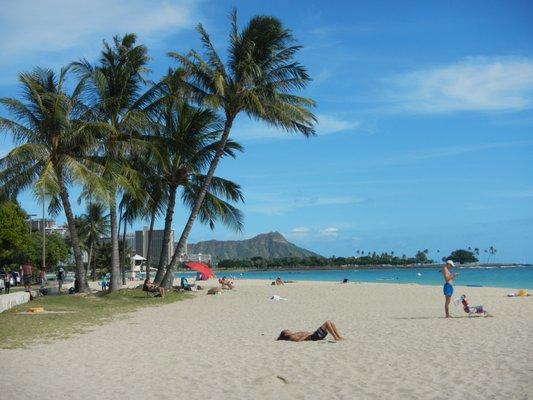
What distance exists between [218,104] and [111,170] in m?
4.49

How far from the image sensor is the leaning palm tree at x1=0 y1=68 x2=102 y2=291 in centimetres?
1898

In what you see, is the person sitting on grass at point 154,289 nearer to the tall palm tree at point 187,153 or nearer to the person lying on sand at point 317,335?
the tall palm tree at point 187,153

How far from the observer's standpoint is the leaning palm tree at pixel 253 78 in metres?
21.2

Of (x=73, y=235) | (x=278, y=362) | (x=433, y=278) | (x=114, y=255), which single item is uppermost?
(x=73, y=235)

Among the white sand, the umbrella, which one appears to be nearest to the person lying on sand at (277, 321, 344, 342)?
the white sand

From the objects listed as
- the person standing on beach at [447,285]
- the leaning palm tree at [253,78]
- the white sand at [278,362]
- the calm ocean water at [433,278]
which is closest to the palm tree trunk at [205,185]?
the leaning palm tree at [253,78]

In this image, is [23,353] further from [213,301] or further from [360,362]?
[213,301]

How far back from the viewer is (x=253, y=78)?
2133cm

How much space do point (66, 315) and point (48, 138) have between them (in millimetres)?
7367

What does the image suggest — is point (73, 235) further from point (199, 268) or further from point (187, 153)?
point (199, 268)

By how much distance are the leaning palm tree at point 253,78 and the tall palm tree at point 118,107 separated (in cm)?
179

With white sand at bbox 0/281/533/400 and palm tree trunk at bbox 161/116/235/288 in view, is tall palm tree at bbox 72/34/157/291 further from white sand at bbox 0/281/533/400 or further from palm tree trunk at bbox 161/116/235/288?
white sand at bbox 0/281/533/400

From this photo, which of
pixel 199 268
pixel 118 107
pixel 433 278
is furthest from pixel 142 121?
pixel 433 278

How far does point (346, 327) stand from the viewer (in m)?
12.2
